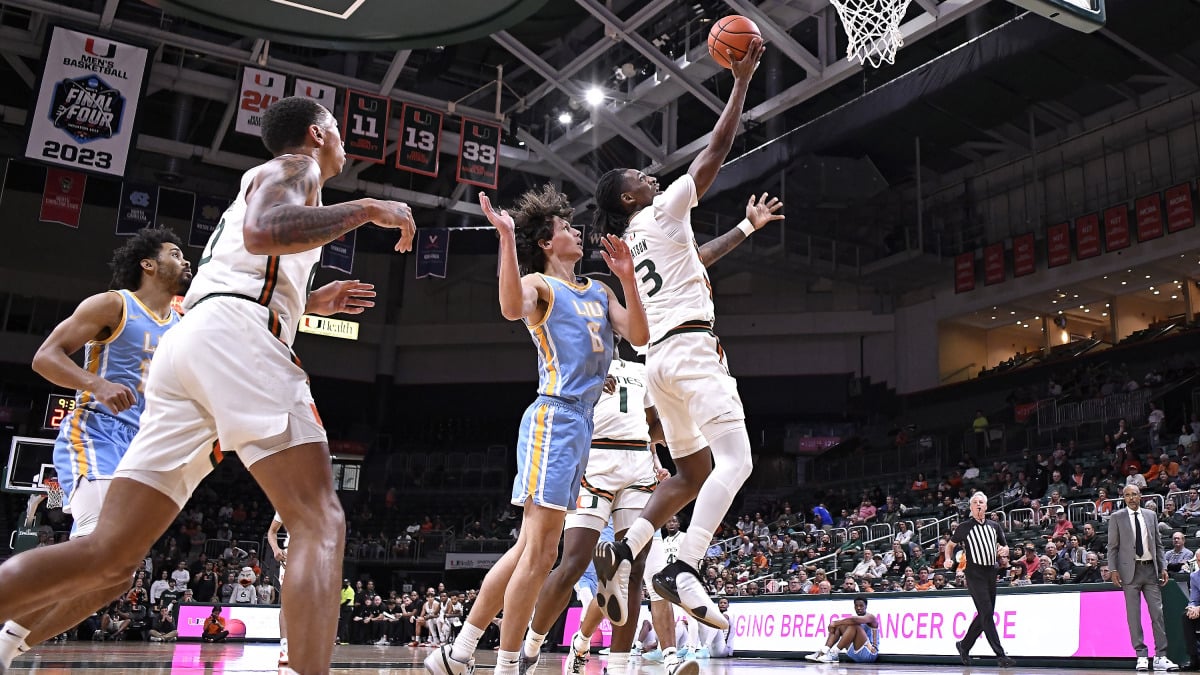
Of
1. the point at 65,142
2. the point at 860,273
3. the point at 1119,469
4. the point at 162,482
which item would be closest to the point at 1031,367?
the point at 860,273

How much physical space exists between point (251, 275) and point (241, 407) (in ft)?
1.56

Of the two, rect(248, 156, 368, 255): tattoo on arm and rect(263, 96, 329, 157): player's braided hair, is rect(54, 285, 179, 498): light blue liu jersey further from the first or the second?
rect(248, 156, 368, 255): tattoo on arm

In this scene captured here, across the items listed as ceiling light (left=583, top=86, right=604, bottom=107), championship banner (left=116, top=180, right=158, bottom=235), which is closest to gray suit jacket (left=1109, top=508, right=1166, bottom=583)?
ceiling light (left=583, top=86, right=604, bottom=107)

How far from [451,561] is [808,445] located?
11.9m

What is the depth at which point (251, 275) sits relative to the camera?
315 centimetres

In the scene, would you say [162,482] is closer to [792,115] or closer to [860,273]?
[792,115]

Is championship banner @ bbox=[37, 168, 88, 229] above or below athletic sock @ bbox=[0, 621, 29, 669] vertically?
above

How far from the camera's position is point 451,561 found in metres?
28.0

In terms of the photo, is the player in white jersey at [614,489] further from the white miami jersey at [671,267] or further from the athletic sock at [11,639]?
the athletic sock at [11,639]

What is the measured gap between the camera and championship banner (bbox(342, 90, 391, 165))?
18469mm

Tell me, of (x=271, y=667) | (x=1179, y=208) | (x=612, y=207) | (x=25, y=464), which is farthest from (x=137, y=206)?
(x=1179, y=208)

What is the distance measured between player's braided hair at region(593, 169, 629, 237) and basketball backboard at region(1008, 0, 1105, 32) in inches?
116

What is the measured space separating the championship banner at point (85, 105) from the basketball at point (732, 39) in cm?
1294

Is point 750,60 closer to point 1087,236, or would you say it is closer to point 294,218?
point 294,218
